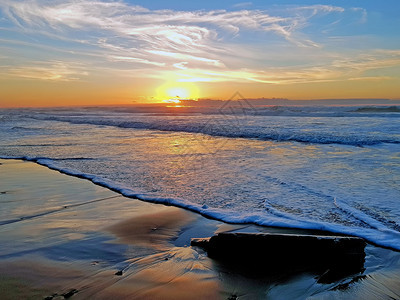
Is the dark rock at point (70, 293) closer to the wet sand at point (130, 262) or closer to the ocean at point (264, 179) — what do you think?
the wet sand at point (130, 262)

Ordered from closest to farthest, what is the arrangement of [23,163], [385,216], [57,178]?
[385,216] → [57,178] → [23,163]

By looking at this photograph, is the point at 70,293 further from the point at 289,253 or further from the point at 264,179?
the point at 264,179

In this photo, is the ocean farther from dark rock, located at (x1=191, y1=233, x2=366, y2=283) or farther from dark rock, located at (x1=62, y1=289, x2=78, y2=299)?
dark rock, located at (x1=62, y1=289, x2=78, y2=299)

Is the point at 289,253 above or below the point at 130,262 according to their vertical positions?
above

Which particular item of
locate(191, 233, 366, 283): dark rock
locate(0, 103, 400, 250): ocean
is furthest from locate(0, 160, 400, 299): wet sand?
locate(0, 103, 400, 250): ocean

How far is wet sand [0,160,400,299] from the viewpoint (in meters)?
2.70

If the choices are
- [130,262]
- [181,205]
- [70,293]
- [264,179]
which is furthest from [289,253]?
[264,179]

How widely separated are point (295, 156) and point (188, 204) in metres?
5.84

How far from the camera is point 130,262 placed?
3275 millimetres

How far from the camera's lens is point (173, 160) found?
9.41 meters

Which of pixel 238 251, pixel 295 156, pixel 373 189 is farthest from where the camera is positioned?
pixel 295 156

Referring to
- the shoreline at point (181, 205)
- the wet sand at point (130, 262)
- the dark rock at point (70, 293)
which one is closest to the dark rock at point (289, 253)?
the wet sand at point (130, 262)

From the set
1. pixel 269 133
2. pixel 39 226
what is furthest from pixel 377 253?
pixel 269 133

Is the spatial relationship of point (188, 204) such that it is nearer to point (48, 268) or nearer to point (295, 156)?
point (48, 268)
